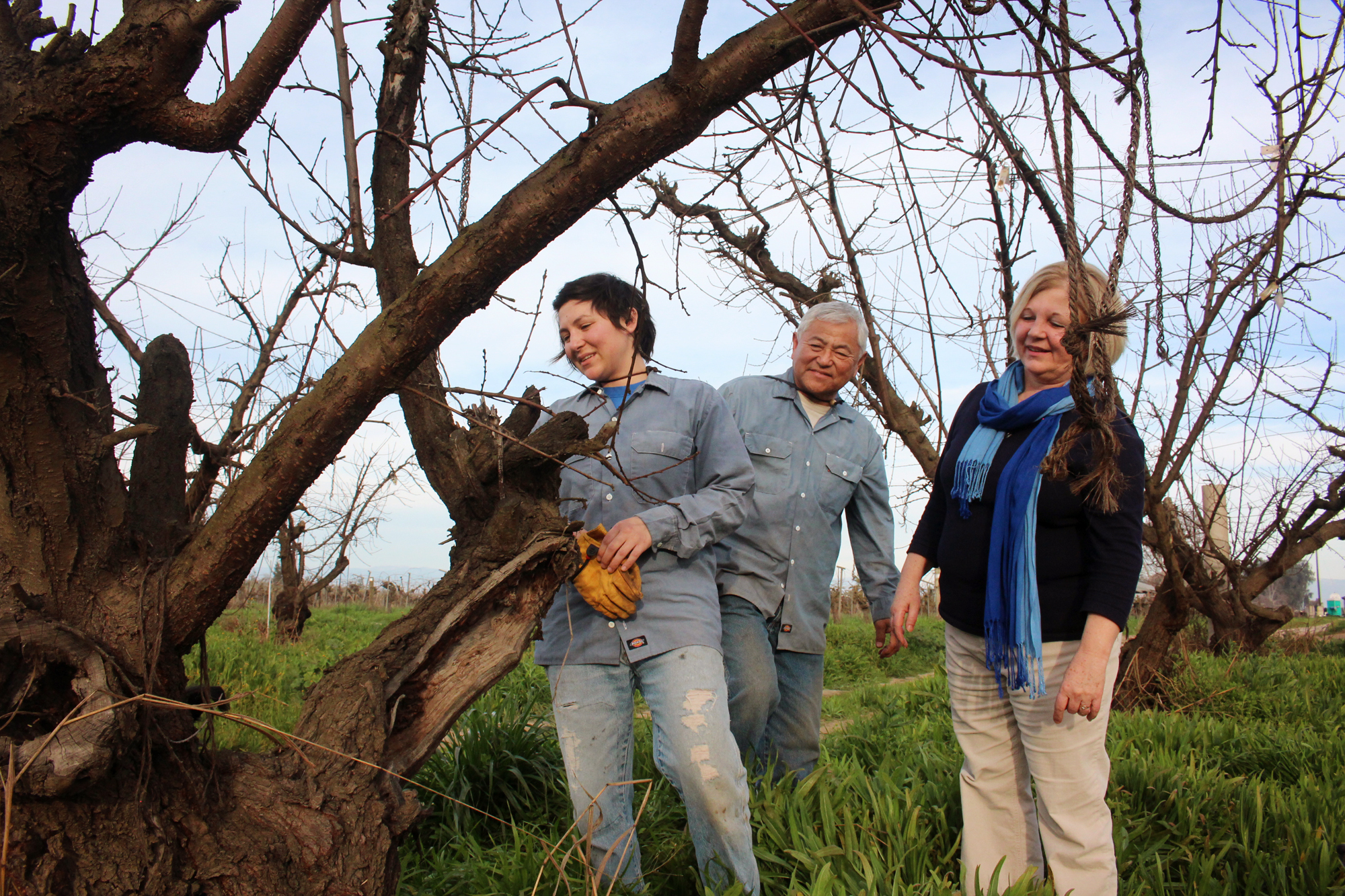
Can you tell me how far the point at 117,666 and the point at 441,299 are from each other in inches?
40.3

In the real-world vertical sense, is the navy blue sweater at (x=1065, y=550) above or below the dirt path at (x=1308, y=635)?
A: above

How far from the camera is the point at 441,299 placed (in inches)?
67.7

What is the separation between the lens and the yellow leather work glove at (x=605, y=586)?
2.18 meters

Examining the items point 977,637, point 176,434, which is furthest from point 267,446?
point 977,637

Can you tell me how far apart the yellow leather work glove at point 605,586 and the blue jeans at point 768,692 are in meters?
0.56

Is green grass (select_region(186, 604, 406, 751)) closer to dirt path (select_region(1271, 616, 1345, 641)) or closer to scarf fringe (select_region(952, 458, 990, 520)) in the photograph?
scarf fringe (select_region(952, 458, 990, 520))

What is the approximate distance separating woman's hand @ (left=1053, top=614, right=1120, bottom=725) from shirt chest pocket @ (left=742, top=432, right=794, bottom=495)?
1332 millimetres

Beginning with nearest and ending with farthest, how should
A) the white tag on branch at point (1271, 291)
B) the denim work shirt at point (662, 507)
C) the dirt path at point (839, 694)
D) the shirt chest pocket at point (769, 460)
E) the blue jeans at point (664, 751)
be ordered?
1. the blue jeans at point (664, 751)
2. the denim work shirt at point (662, 507)
3. the shirt chest pocket at point (769, 460)
4. the white tag on branch at point (1271, 291)
5. the dirt path at point (839, 694)

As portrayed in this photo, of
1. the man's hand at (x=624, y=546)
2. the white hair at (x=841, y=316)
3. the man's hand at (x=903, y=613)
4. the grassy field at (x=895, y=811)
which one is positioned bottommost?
the grassy field at (x=895, y=811)

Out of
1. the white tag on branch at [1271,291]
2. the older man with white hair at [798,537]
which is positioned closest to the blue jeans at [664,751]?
the older man with white hair at [798,537]

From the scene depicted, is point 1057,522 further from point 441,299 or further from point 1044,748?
point 441,299

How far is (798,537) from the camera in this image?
313 centimetres

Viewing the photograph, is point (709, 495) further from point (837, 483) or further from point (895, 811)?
point (895, 811)

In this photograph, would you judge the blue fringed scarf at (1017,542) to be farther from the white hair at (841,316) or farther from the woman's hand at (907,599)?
the white hair at (841,316)
